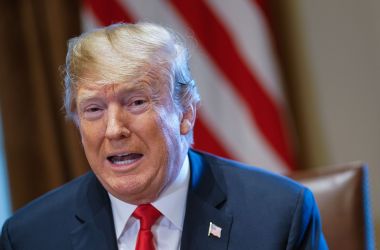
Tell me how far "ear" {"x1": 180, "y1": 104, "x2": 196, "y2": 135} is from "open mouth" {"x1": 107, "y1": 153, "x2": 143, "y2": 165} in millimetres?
190

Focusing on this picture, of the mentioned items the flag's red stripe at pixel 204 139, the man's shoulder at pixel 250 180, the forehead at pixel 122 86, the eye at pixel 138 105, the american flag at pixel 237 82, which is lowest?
the man's shoulder at pixel 250 180

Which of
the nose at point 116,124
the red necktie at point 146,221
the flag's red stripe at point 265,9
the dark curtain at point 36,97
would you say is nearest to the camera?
the nose at point 116,124

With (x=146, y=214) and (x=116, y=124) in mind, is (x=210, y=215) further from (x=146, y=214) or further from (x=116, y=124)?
(x=116, y=124)

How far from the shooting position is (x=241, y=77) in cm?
Answer: 369

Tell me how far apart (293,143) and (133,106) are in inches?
76.2

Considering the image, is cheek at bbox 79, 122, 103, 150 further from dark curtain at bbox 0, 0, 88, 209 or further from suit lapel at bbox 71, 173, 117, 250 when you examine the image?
dark curtain at bbox 0, 0, 88, 209

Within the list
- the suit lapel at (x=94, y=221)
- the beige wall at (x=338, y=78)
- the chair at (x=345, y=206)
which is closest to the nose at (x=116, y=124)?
the suit lapel at (x=94, y=221)

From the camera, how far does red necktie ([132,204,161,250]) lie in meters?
2.07

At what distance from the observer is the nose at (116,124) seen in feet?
6.34

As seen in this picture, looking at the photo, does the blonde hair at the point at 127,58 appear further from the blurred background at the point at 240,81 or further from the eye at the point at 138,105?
the blurred background at the point at 240,81

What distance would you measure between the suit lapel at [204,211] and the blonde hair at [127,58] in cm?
27

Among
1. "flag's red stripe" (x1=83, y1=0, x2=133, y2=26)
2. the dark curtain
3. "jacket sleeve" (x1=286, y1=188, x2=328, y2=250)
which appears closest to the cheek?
"jacket sleeve" (x1=286, y1=188, x2=328, y2=250)

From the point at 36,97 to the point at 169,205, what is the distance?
1.53 m

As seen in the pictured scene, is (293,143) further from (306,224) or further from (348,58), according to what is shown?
(306,224)
